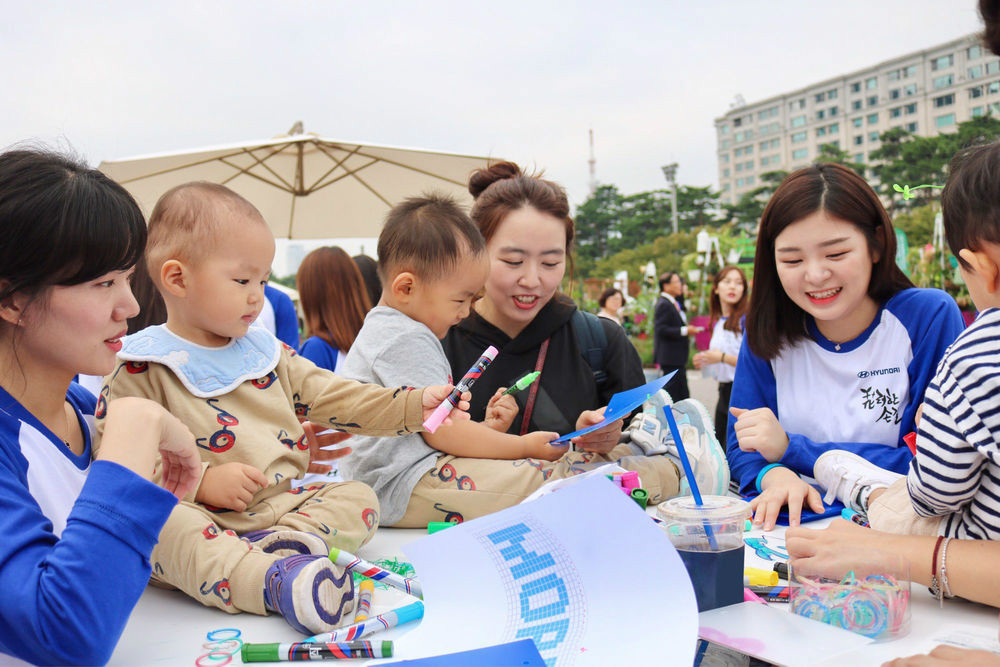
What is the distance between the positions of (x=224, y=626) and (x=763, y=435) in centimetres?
113

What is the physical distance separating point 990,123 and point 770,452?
23368 mm

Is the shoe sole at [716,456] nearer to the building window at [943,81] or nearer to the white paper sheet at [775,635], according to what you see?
the white paper sheet at [775,635]

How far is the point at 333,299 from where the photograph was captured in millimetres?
3289

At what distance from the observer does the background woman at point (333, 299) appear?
3268 millimetres

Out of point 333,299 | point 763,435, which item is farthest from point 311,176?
point 763,435

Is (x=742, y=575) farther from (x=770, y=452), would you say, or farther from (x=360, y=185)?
(x=360, y=185)

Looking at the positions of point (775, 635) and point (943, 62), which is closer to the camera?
point (775, 635)

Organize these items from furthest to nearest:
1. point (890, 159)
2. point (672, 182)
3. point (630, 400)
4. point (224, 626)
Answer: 1. point (672, 182)
2. point (890, 159)
3. point (630, 400)
4. point (224, 626)

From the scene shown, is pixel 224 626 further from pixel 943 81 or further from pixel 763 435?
pixel 943 81

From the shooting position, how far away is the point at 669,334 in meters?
6.87

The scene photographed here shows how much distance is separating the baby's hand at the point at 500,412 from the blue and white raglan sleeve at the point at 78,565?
93 centimetres

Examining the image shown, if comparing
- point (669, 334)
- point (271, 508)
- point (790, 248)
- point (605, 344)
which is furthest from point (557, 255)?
point (669, 334)

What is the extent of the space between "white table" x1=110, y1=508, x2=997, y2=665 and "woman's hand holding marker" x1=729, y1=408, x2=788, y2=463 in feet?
1.77

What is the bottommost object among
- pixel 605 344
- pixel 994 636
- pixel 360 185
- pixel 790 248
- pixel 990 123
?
pixel 994 636
